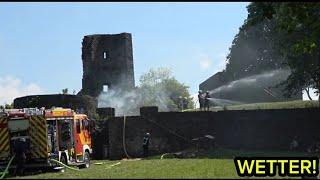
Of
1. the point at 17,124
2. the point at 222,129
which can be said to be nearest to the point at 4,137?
the point at 17,124

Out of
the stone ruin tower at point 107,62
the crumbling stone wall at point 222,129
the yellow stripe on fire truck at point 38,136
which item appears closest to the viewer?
the yellow stripe on fire truck at point 38,136

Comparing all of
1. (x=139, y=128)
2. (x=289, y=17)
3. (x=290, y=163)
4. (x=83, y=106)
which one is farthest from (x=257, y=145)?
(x=290, y=163)

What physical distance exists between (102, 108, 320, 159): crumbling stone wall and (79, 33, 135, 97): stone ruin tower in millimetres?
21214

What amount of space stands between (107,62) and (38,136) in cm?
3562

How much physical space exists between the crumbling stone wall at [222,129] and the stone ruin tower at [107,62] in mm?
21214

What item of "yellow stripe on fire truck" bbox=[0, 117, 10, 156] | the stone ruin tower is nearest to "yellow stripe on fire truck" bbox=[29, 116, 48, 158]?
"yellow stripe on fire truck" bbox=[0, 117, 10, 156]

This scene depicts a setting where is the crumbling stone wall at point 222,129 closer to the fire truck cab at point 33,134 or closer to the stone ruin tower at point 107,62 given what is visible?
the fire truck cab at point 33,134

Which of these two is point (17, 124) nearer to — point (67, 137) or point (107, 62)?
point (67, 137)

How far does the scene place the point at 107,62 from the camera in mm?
59906

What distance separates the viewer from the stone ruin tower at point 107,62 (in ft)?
194

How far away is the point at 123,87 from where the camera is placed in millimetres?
59125

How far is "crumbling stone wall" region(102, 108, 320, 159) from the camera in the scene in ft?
114

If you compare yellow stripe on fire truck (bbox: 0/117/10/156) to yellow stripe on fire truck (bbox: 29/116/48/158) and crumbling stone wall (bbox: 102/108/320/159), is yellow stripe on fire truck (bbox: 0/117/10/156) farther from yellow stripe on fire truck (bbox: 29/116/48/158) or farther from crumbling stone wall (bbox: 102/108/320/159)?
crumbling stone wall (bbox: 102/108/320/159)

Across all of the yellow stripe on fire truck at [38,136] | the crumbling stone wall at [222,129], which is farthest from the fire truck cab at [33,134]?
the crumbling stone wall at [222,129]
